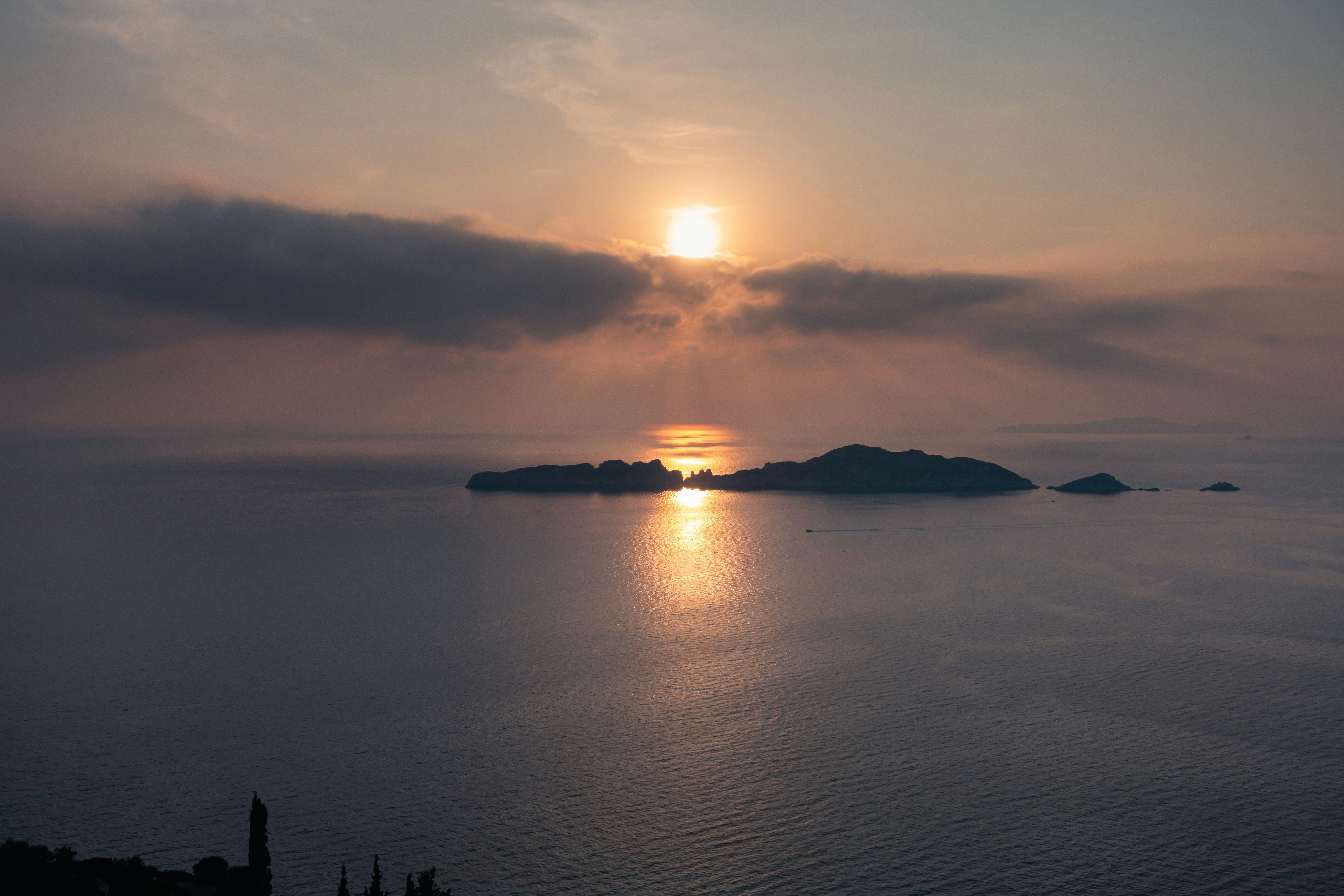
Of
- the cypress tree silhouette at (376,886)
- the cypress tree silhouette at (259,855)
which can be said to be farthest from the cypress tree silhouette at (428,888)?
the cypress tree silhouette at (259,855)

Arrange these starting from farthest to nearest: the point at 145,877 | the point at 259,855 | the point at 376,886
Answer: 1. the point at 259,855
2. the point at 145,877
3. the point at 376,886

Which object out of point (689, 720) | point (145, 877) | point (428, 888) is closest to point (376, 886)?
point (428, 888)

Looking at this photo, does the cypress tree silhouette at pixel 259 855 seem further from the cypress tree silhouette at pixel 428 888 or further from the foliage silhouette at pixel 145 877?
the cypress tree silhouette at pixel 428 888

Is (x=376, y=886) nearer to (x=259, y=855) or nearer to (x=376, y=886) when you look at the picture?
(x=376, y=886)

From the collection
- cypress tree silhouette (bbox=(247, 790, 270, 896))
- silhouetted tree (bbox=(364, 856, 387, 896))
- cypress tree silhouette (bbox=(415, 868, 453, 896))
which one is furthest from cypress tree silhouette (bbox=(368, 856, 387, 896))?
cypress tree silhouette (bbox=(247, 790, 270, 896))

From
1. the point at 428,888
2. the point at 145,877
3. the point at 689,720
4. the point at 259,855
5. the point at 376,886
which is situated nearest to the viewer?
the point at 376,886
